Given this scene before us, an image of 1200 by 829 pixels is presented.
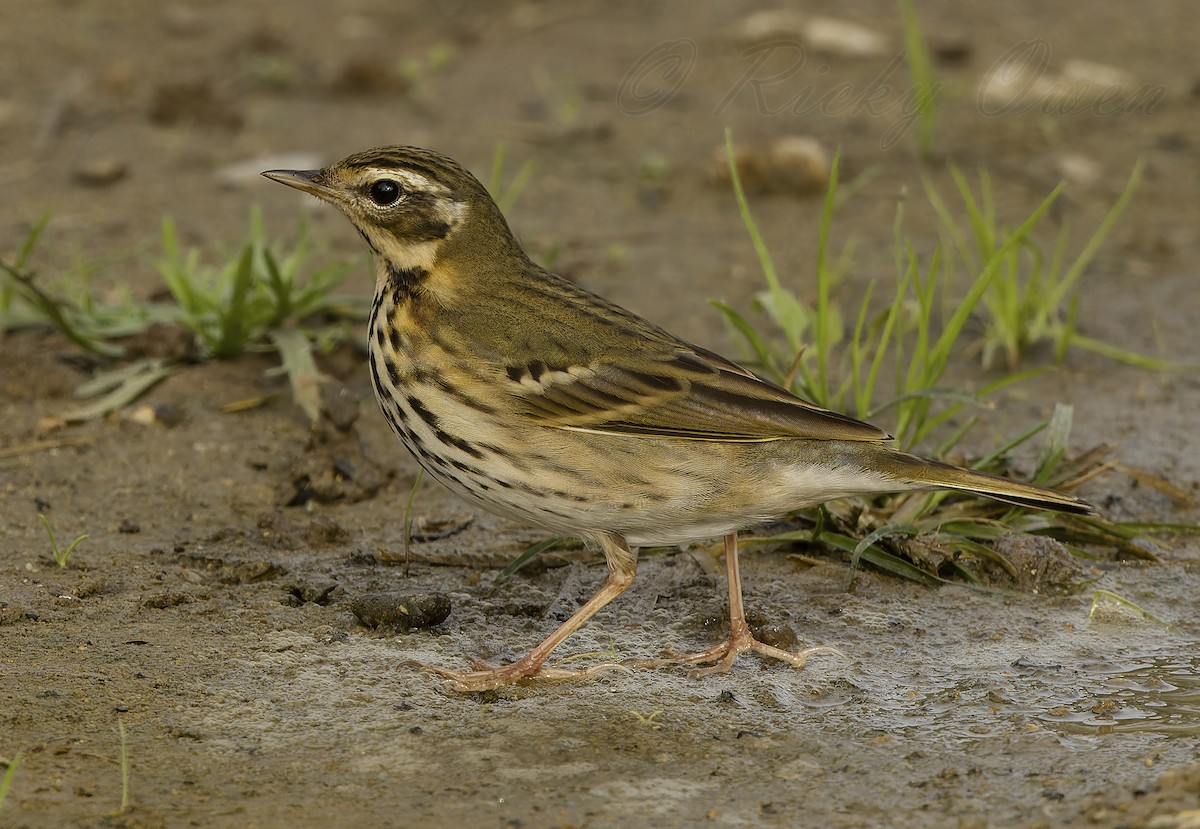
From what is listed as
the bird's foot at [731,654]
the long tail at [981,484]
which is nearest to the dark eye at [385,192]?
the bird's foot at [731,654]

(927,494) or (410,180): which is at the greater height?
(410,180)

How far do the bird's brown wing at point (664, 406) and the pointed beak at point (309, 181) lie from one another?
38.4 inches

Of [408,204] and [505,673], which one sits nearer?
[505,673]

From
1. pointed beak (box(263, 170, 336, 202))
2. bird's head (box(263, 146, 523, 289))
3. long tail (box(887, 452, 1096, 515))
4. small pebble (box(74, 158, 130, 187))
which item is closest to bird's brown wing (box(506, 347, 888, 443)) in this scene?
long tail (box(887, 452, 1096, 515))

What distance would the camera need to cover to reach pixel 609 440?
4.70 m

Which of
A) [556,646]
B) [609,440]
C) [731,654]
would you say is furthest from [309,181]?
[731,654]

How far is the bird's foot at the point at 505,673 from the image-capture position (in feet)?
15.0

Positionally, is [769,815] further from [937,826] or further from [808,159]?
[808,159]

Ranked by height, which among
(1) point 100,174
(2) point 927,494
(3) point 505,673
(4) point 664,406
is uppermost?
(1) point 100,174

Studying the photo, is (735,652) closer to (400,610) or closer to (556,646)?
(556,646)

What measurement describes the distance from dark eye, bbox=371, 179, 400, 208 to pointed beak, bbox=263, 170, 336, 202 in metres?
0.16

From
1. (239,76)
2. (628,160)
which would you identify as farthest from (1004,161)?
(239,76)

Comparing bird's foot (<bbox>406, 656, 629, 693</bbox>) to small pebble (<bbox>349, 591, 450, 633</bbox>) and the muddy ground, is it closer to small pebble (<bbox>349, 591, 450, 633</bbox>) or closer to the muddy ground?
the muddy ground

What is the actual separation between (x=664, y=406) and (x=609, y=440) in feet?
0.69
